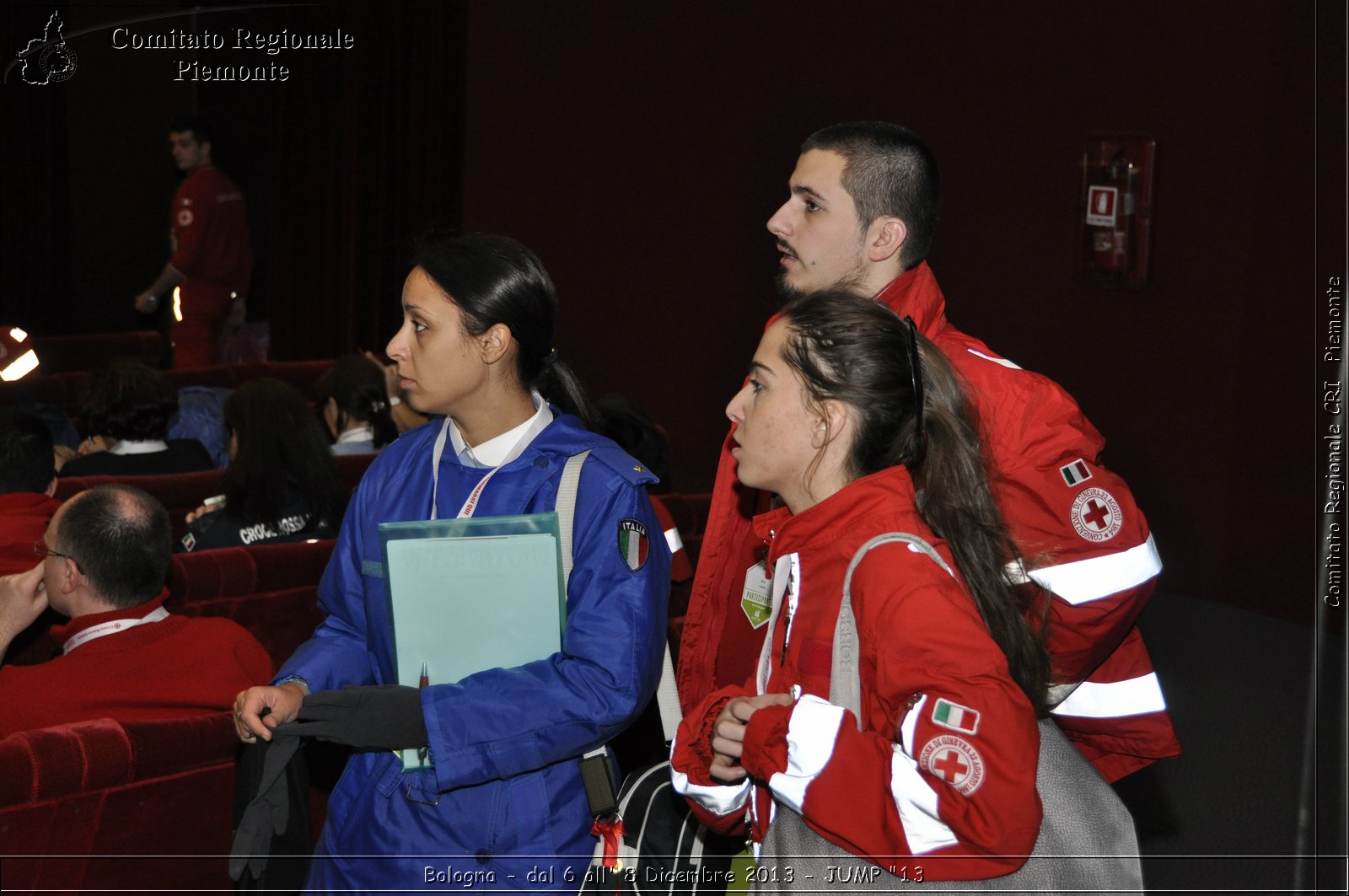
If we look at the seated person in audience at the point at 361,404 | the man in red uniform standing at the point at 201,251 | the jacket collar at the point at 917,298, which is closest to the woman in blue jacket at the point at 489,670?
the jacket collar at the point at 917,298

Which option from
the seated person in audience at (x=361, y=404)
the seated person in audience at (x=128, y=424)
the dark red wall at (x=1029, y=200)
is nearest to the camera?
the seated person in audience at (x=128, y=424)

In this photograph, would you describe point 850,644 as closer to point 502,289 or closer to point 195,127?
point 502,289

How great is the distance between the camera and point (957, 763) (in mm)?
1091

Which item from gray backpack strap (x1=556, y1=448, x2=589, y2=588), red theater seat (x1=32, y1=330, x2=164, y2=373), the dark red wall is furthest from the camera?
red theater seat (x1=32, y1=330, x2=164, y2=373)

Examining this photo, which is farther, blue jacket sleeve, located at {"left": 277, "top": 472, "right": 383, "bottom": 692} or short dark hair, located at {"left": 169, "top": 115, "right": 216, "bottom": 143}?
short dark hair, located at {"left": 169, "top": 115, "right": 216, "bottom": 143}

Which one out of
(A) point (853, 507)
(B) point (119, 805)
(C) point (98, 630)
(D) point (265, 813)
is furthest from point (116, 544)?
(A) point (853, 507)

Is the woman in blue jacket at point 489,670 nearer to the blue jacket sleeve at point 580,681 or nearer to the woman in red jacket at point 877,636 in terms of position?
the blue jacket sleeve at point 580,681

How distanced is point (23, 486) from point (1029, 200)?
402 centimetres

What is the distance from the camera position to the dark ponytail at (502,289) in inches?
67.2

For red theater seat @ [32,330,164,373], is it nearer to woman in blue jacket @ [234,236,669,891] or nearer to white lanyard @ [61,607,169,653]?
white lanyard @ [61,607,169,653]

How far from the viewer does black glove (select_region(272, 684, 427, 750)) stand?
1.51 m

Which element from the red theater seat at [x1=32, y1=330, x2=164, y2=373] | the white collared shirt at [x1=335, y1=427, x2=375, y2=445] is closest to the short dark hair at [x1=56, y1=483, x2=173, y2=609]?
the white collared shirt at [x1=335, y1=427, x2=375, y2=445]

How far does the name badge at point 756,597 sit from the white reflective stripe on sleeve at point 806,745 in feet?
1.78

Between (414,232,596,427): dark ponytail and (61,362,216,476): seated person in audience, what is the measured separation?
264cm
